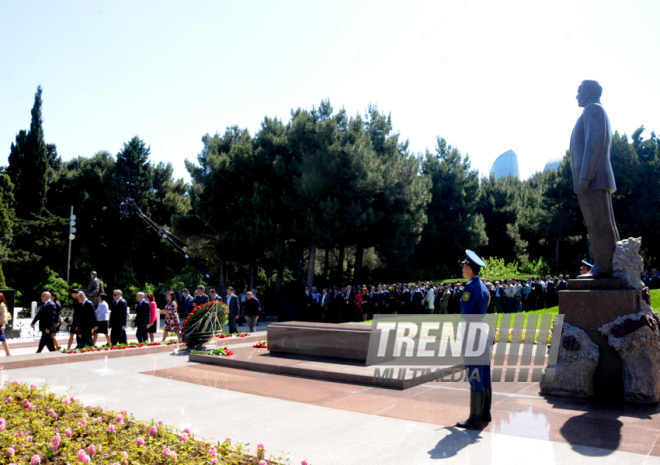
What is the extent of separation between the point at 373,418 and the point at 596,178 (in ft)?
14.5

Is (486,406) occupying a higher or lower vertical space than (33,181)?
lower

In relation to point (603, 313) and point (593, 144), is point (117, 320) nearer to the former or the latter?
point (603, 313)

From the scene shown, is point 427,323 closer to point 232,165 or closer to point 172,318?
point 172,318

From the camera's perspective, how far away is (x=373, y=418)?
5.63 meters

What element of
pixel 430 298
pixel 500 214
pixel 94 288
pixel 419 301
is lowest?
pixel 419 301

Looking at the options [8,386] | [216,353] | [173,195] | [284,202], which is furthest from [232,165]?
[8,386]

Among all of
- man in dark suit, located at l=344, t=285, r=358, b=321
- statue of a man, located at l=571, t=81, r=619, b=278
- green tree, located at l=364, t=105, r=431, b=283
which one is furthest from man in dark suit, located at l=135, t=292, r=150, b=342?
green tree, located at l=364, t=105, r=431, b=283

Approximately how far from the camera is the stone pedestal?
6.24 m

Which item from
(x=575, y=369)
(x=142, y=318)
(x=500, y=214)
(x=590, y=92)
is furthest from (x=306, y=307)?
(x=500, y=214)

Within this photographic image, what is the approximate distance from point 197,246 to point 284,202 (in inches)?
386

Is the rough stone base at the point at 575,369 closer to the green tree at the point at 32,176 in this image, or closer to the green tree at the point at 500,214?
the green tree at the point at 500,214

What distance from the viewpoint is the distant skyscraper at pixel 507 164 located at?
131125 mm

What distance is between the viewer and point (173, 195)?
3869 centimetres

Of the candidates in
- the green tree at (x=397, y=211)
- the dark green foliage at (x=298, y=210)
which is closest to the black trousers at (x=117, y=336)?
the dark green foliage at (x=298, y=210)
